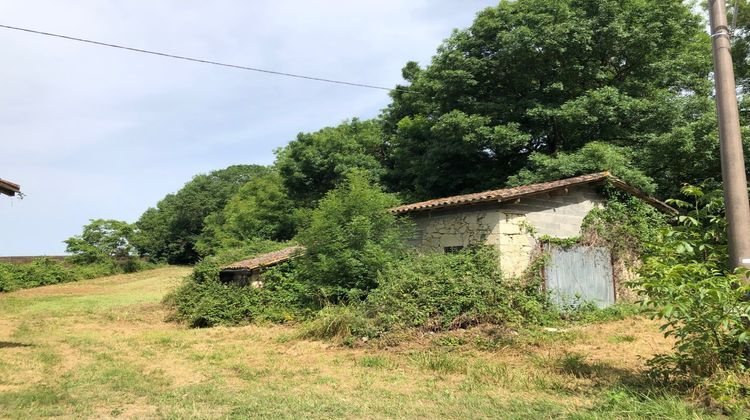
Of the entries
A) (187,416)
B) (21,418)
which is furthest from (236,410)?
(21,418)

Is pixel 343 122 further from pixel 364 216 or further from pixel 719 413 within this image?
pixel 719 413

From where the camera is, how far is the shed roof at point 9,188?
10570 millimetres

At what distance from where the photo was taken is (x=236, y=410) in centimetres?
592

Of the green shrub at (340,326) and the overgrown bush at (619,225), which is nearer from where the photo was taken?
the green shrub at (340,326)

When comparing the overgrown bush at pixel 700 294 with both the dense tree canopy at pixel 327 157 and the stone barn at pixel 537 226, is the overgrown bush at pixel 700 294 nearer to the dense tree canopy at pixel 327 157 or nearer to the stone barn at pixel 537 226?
the stone barn at pixel 537 226

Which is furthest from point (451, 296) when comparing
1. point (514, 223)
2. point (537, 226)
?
point (537, 226)

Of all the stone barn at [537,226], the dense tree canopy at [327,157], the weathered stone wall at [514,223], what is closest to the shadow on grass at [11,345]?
the stone barn at [537,226]

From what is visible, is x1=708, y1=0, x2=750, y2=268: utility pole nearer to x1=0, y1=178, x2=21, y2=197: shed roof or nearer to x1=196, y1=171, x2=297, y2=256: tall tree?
x1=0, y1=178, x2=21, y2=197: shed roof

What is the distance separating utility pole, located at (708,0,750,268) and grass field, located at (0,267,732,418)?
1767 millimetres

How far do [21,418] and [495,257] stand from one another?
9728 millimetres

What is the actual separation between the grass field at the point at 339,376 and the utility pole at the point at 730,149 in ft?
5.80

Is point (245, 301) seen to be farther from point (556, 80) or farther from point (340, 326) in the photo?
point (556, 80)

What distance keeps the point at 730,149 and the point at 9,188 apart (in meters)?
12.6

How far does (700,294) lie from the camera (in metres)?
5.07
